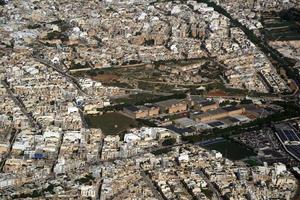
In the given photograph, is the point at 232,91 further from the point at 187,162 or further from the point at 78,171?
the point at 78,171

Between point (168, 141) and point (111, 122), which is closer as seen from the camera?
point (168, 141)

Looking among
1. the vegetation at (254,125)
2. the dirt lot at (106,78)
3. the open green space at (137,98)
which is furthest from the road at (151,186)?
the dirt lot at (106,78)

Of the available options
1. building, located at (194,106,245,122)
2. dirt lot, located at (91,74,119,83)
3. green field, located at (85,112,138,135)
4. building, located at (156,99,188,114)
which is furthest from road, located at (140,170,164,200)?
dirt lot, located at (91,74,119,83)

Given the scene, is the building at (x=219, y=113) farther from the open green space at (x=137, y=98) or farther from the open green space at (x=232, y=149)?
the open green space at (x=137, y=98)

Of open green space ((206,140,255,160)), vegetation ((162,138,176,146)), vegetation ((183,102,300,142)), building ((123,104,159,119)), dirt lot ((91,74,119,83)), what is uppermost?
dirt lot ((91,74,119,83))

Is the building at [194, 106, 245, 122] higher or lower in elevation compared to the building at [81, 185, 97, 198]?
higher

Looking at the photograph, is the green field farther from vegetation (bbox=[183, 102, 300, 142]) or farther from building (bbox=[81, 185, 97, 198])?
building (bbox=[81, 185, 97, 198])

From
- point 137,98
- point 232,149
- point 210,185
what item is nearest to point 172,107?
point 137,98

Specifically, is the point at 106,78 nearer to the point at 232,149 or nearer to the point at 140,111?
the point at 140,111
